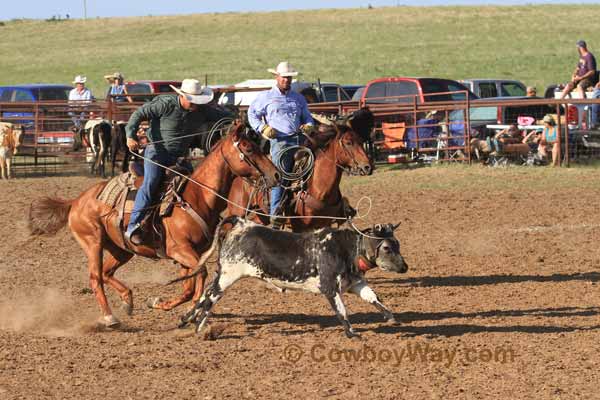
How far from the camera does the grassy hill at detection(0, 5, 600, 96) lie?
159ft

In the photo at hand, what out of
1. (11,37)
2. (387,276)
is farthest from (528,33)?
(387,276)

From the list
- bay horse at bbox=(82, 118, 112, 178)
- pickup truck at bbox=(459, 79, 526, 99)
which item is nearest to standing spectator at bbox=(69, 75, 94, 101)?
bay horse at bbox=(82, 118, 112, 178)

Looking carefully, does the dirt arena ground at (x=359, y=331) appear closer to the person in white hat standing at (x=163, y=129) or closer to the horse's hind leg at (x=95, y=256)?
the horse's hind leg at (x=95, y=256)

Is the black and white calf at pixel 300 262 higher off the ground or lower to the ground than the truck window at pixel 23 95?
lower

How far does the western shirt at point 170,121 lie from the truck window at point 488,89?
1888cm

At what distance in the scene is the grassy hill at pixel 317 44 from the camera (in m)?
48.5

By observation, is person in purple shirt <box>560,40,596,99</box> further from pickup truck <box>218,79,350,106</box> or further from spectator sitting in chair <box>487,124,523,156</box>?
pickup truck <box>218,79,350,106</box>

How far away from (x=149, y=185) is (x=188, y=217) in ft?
1.48

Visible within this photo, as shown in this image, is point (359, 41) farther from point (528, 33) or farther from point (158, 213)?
point (158, 213)

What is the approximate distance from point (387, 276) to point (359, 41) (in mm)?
47723

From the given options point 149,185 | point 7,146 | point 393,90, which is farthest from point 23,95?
point 149,185

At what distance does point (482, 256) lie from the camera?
36.6 feet

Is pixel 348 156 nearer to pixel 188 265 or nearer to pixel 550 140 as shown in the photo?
pixel 188 265

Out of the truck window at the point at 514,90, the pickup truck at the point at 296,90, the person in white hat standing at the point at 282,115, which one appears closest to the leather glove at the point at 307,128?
the person in white hat standing at the point at 282,115
